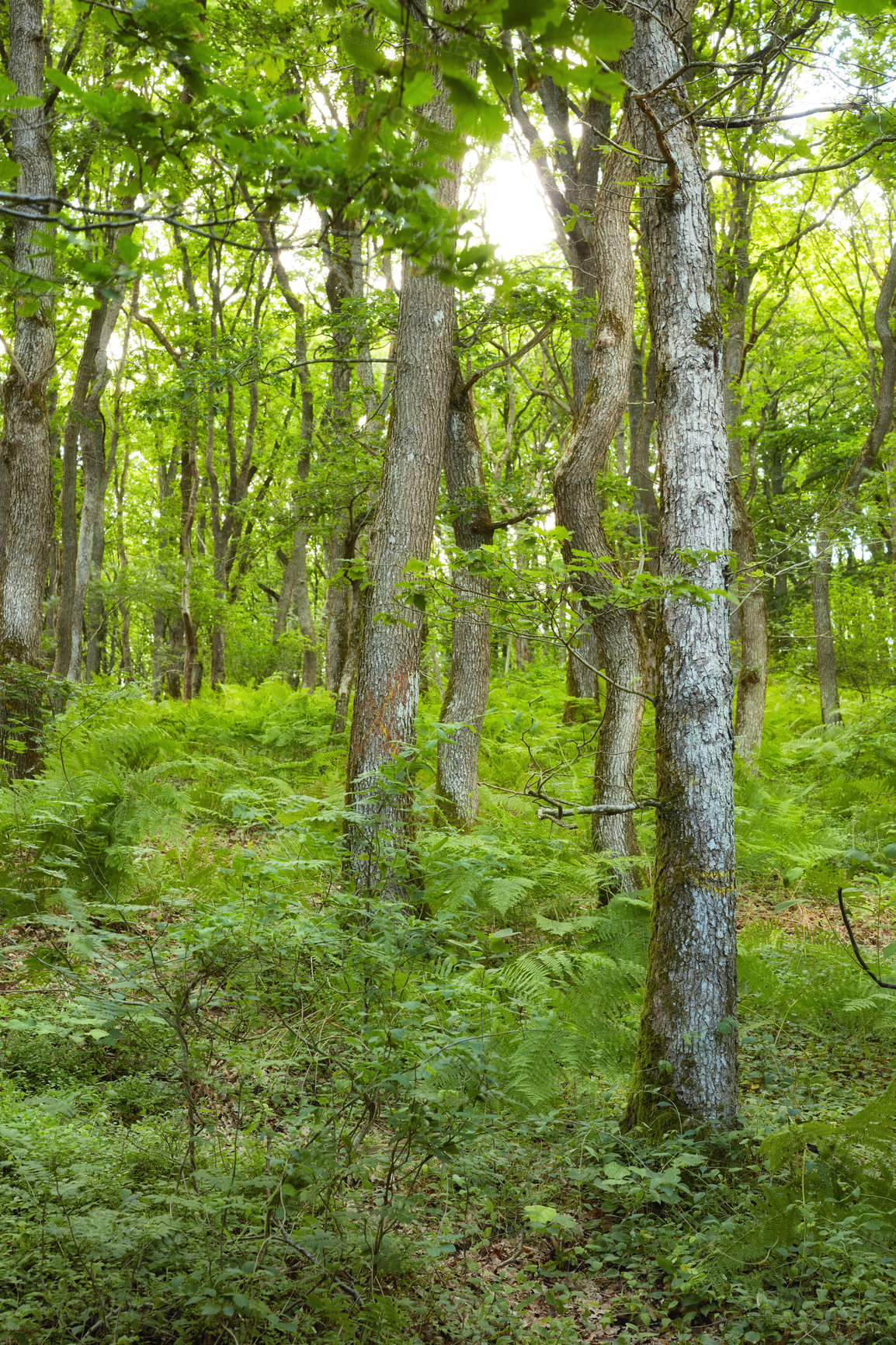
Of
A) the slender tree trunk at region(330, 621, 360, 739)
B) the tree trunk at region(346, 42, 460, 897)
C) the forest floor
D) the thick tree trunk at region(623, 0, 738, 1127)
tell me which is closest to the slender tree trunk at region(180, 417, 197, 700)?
the slender tree trunk at region(330, 621, 360, 739)

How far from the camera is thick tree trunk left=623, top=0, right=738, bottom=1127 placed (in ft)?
11.3

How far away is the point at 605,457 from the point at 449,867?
4.09 m

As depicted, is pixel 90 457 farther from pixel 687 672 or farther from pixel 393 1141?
pixel 393 1141

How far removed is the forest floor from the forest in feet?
0.07

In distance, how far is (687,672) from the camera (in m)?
3.54

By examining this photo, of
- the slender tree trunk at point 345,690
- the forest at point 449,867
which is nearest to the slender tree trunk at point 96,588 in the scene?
the slender tree trunk at point 345,690

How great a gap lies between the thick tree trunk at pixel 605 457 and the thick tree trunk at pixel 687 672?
2917 mm

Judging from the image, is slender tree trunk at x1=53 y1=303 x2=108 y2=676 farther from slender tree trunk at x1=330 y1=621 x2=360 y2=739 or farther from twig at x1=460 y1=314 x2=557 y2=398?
twig at x1=460 y1=314 x2=557 y2=398

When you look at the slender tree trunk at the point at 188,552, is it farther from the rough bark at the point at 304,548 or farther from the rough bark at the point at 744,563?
the rough bark at the point at 744,563

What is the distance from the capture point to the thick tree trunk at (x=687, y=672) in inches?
136

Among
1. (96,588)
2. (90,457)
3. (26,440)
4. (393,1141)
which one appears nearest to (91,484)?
(90,457)

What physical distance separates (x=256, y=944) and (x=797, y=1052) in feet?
10.5

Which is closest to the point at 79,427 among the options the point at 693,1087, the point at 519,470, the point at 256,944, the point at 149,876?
the point at 519,470

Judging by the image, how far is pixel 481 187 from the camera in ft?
36.4
